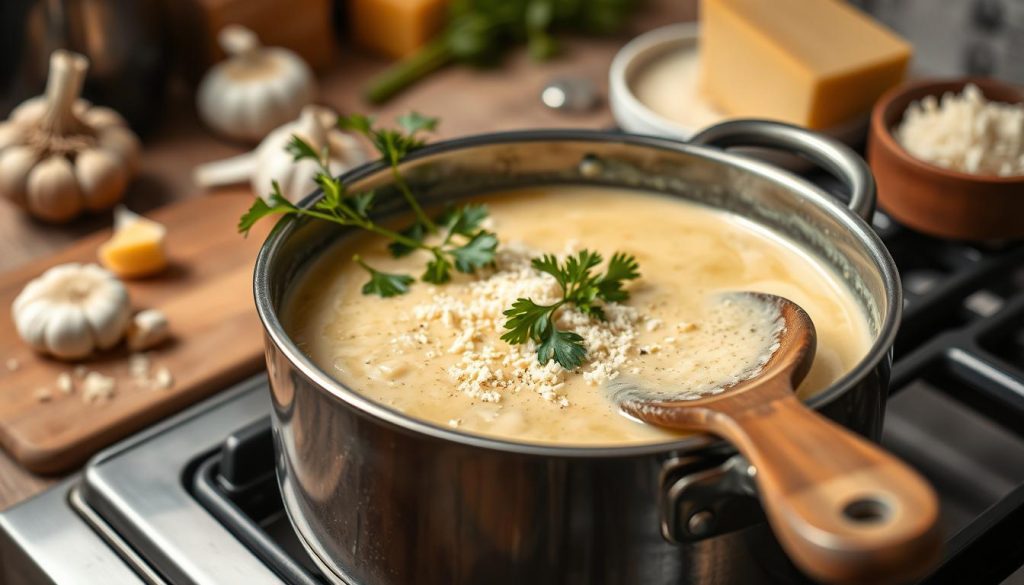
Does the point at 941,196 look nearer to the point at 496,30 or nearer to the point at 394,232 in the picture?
the point at 394,232

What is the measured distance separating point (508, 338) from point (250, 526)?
0.23 metres

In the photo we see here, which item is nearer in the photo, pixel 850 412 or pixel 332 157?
pixel 850 412

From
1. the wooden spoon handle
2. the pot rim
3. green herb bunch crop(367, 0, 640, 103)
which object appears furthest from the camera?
green herb bunch crop(367, 0, 640, 103)

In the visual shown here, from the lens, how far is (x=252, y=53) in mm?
1442

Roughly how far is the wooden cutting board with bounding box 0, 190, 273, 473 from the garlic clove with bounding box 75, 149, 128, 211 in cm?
5

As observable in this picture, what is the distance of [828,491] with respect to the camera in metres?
0.51

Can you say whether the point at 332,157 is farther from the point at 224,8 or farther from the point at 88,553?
the point at 88,553

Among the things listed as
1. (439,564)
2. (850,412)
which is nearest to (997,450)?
(850,412)

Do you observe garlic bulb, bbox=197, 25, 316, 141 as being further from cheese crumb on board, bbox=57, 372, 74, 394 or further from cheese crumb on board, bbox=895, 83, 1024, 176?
cheese crumb on board, bbox=895, 83, 1024, 176

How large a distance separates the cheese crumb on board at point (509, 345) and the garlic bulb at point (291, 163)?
0.40m

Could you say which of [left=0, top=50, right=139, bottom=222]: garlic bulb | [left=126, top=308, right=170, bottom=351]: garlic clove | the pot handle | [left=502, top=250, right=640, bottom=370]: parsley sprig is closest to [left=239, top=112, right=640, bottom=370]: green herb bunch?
[left=502, top=250, right=640, bottom=370]: parsley sprig

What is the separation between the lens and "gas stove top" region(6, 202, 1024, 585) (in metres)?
0.82

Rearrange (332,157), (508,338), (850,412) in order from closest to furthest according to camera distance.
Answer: (850,412) < (508,338) < (332,157)

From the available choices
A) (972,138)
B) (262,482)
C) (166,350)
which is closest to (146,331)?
(166,350)
